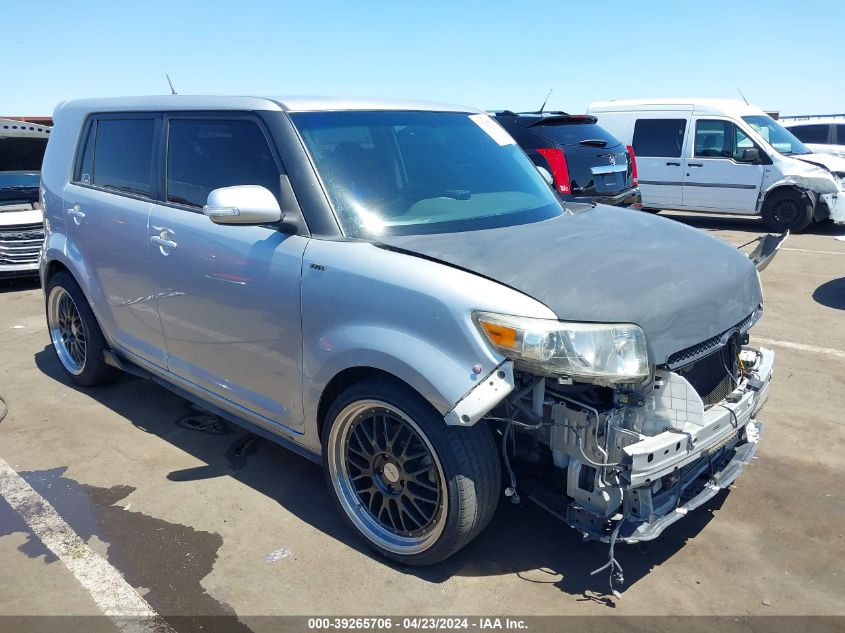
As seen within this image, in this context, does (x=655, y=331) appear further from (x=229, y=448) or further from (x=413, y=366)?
(x=229, y=448)

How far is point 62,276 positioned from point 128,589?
283 centimetres

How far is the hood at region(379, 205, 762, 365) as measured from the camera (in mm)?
2666

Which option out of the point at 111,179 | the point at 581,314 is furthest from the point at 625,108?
the point at 581,314

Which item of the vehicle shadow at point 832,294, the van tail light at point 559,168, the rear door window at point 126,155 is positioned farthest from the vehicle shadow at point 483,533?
the van tail light at point 559,168

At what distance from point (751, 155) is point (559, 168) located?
4916mm

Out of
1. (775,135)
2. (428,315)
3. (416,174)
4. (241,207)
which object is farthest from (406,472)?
(775,135)

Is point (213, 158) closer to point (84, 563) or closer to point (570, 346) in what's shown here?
point (84, 563)

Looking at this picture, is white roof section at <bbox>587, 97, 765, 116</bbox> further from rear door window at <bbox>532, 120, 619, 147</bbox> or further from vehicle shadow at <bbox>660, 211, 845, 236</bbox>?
rear door window at <bbox>532, 120, 619, 147</bbox>

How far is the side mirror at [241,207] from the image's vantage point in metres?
3.07

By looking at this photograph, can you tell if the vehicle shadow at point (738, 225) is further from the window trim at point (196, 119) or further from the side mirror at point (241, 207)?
the side mirror at point (241, 207)

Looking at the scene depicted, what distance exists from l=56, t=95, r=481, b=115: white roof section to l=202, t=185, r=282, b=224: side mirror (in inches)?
21.6

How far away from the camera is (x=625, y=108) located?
42.3 ft

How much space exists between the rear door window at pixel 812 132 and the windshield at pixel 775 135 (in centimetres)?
441

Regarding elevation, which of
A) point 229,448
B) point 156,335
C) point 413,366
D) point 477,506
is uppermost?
point 413,366
